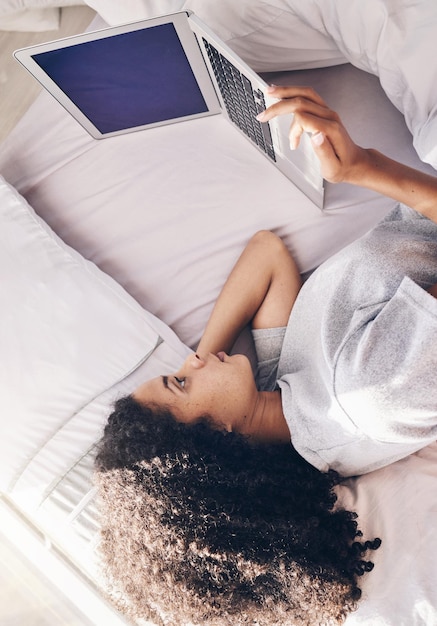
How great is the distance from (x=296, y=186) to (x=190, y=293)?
32cm

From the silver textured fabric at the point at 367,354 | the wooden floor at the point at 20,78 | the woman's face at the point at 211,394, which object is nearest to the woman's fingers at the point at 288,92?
the silver textured fabric at the point at 367,354

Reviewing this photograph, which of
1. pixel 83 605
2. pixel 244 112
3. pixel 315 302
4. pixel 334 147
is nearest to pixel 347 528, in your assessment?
pixel 315 302

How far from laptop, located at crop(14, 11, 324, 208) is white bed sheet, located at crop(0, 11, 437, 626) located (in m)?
0.05

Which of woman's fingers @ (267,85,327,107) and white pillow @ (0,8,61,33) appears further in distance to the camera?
white pillow @ (0,8,61,33)

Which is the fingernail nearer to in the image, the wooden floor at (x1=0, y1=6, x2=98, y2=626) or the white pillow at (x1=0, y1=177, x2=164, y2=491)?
the white pillow at (x1=0, y1=177, x2=164, y2=491)

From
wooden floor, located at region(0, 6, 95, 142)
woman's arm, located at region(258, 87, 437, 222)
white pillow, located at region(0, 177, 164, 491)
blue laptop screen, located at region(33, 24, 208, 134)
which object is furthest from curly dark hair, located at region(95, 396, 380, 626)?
wooden floor, located at region(0, 6, 95, 142)

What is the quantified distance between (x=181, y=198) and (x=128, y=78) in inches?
10.6

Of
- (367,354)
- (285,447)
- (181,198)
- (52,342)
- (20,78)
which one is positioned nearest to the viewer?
(367,354)

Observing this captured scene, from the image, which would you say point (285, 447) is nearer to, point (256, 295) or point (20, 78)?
point (256, 295)

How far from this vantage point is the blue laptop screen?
39.2 inches

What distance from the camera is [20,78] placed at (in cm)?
156

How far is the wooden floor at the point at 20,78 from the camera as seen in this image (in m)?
Answer: 1.54

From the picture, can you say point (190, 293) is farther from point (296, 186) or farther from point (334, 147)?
point (334, 147)

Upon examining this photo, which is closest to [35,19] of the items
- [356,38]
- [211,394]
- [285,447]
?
[356,38]
